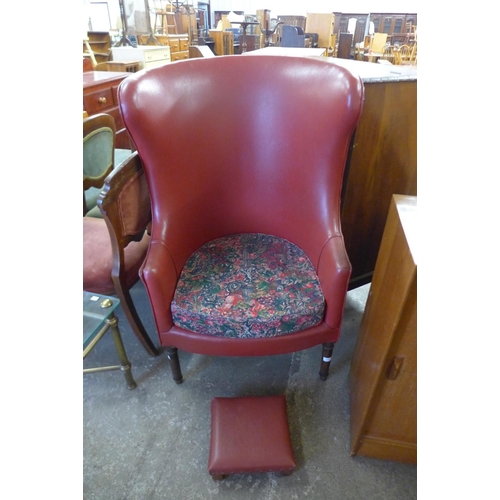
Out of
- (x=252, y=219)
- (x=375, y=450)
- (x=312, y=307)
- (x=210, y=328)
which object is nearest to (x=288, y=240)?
(x=252, y=219)

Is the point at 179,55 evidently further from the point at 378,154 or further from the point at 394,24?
the point at 394,24

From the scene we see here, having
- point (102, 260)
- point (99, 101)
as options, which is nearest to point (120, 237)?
point (102, 260)

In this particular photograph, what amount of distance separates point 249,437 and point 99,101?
6.56 ft

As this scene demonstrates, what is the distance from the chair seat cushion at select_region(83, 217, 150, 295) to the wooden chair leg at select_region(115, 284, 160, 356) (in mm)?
38

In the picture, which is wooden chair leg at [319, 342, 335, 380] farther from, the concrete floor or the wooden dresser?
the wooden dresser

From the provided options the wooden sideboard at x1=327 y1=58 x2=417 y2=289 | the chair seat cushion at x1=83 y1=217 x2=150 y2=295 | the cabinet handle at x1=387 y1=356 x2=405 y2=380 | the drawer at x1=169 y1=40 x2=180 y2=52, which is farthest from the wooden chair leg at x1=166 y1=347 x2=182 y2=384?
the drawer at x1=169 y1=40 x2=180 y2=52

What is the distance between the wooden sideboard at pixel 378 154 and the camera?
1.18 m

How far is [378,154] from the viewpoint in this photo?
1.29 meters

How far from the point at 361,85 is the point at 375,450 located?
1.09 meters

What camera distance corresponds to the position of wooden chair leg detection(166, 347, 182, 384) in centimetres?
121

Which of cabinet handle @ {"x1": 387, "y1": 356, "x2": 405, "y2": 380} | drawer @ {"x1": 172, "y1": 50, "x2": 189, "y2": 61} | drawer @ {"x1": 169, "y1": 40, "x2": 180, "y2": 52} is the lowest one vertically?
cabinet handle @ {"x1": 387, "y1": 356, "x2": 405, "y2": 380}

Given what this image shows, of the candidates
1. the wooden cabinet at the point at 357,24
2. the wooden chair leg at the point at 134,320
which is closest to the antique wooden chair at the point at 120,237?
the wooden chair leg at the point at 134,320
